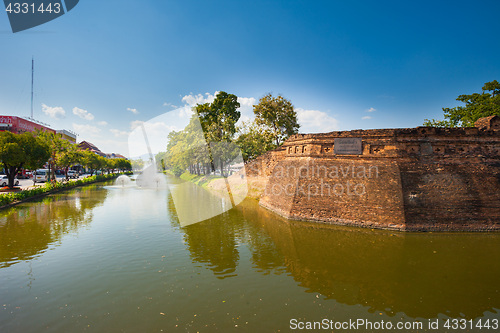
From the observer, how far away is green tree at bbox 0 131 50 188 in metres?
23.1

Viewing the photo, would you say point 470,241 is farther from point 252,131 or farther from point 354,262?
point 252,131

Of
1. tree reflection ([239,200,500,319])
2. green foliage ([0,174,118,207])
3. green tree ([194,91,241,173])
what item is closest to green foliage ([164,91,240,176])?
green tree ([194,91,241,173])

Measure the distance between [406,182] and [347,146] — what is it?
385 centimetres

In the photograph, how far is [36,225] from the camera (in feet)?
47.6

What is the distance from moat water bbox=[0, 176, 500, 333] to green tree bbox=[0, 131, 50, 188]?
1320cm

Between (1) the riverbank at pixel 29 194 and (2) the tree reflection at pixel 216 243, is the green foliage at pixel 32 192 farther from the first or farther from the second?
(2) the tree reflection at pixel 216 243

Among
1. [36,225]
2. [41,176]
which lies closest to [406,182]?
[36,225]

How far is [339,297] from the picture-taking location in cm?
723

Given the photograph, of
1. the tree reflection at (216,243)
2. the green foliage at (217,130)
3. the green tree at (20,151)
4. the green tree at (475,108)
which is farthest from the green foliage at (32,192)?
the green tree at (475,108)

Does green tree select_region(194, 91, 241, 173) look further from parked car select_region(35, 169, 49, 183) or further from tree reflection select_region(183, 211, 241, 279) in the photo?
parked car select_region(35, 169, 49, 183)

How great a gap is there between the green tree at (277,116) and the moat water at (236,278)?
2470 cm

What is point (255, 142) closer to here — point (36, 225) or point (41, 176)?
point (36, 225)

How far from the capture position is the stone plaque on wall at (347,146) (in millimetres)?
15305

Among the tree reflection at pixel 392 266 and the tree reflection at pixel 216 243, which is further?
the tree reflection at pixel 216 243
